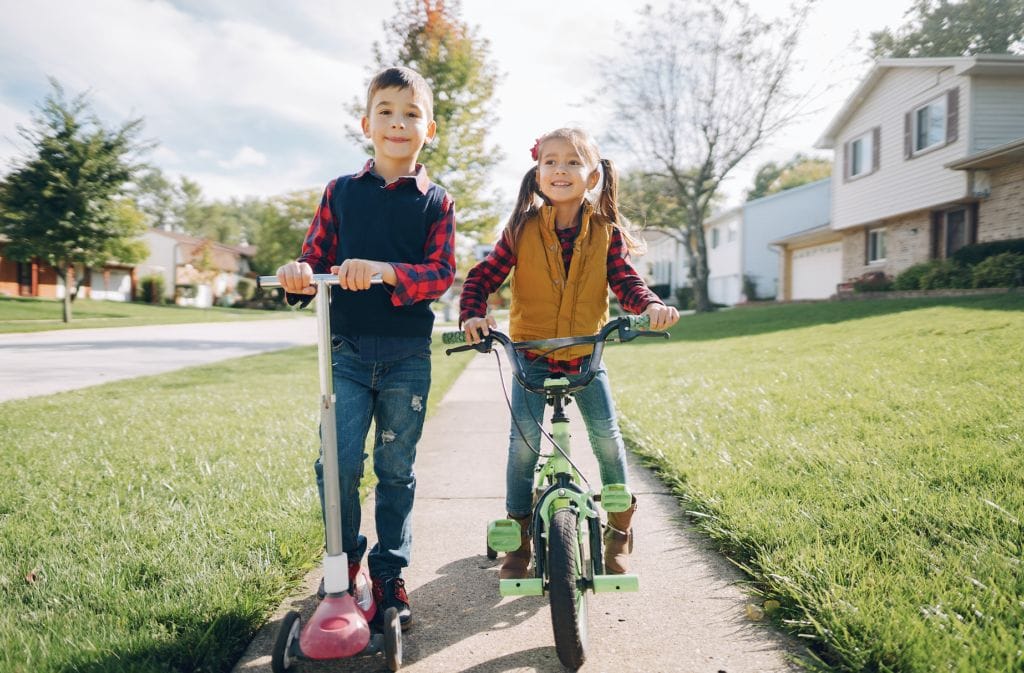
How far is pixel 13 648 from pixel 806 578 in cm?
276

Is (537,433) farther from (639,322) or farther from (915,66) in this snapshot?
(915,66)

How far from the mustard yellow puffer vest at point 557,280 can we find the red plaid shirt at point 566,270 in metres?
0.04

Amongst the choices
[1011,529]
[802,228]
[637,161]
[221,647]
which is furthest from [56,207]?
[802,228]

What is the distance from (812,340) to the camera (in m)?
10.2

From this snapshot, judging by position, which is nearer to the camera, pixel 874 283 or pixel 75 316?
pixel 874 283

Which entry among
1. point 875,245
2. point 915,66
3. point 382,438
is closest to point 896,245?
point 875,245

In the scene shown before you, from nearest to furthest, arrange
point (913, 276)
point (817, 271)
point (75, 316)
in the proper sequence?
point (913, 276)
point (817, 271)
point (75, 316)

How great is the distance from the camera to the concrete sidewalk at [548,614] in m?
2.18

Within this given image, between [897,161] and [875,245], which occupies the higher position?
[897,161]

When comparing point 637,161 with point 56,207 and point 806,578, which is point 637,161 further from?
point 806,578

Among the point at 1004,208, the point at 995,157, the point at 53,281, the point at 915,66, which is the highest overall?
the point at 915,66

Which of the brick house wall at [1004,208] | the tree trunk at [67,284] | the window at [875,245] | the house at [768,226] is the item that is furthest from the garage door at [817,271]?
the tree trunk at [67,284]

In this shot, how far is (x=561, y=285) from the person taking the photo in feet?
9.14

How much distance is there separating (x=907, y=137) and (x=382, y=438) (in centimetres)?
2014
